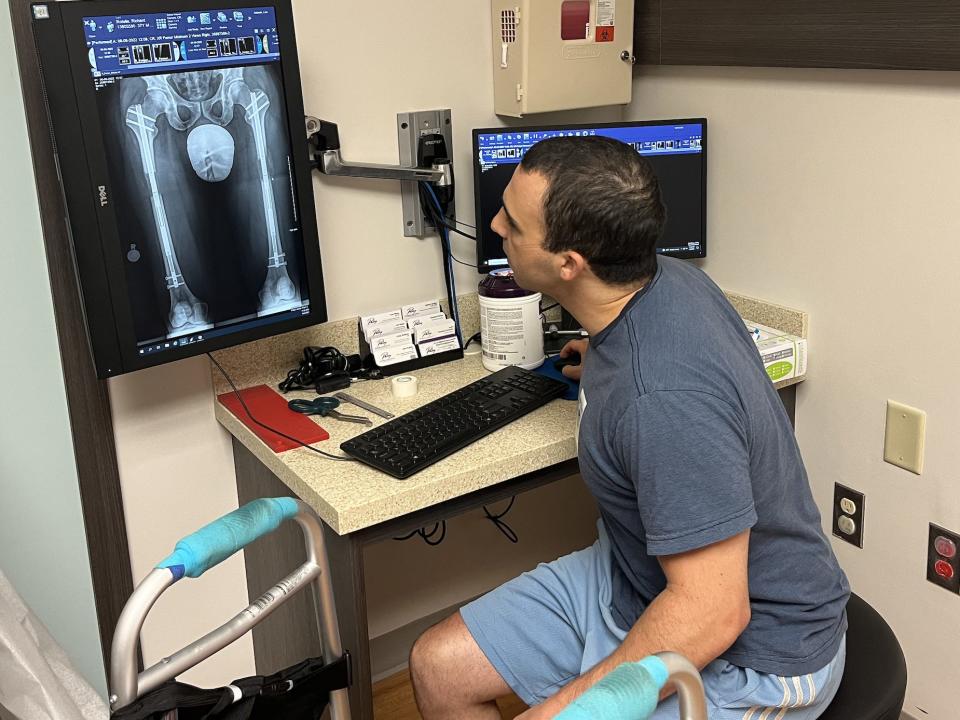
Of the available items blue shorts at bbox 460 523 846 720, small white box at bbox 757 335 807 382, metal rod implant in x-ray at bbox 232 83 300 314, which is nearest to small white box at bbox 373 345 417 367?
metal rod implant in x-ray at bbox 232 83 300 314

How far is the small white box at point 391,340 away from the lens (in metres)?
2.11

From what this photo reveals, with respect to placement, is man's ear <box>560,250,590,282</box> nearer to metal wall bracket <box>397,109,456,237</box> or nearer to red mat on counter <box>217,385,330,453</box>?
red mat on counter <box>217,385,330,453</box>

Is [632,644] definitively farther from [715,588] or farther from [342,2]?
[342,2]

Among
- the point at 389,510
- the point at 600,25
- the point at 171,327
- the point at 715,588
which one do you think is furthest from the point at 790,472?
the point at 600,25

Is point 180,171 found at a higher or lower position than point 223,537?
higher

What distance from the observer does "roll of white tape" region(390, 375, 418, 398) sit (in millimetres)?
1998

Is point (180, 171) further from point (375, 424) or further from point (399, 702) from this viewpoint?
point (399, 702)

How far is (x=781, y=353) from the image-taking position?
2107mm

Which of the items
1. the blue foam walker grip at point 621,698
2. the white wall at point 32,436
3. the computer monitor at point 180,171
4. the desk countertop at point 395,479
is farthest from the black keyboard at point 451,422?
the blue foam walker grip at point 621,698

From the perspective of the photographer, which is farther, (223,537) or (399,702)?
(399,702)

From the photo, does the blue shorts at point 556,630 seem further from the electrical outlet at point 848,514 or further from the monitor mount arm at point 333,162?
the monitor mount arm at point 333,162

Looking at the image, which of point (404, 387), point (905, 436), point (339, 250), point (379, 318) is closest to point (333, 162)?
point (339, 250)

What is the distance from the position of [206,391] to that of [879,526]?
1327 mm

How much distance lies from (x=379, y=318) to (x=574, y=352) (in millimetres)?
394
